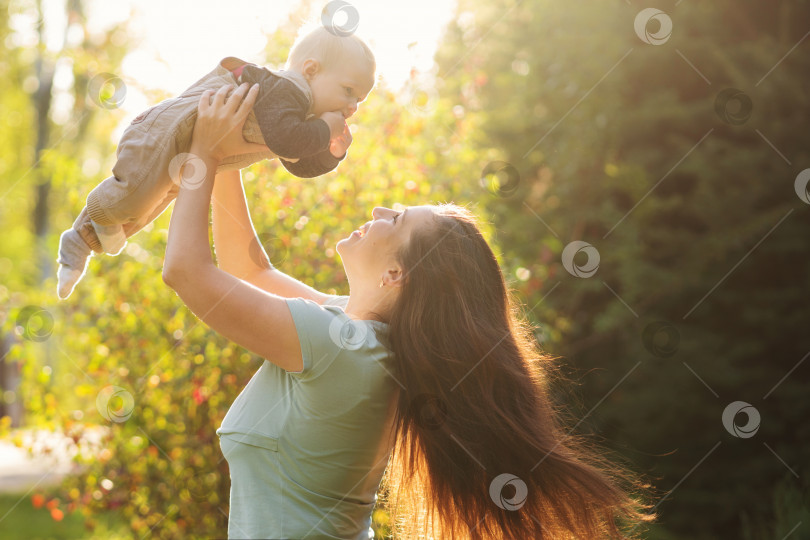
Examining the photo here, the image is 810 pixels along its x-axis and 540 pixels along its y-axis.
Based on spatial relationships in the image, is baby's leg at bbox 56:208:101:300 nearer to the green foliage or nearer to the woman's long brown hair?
the woman's long brown hair

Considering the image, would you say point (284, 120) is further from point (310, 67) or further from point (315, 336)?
point (315, 336)

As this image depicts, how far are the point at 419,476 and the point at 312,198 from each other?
2.09 m

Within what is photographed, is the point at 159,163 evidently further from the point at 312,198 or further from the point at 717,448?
the point at 717,448

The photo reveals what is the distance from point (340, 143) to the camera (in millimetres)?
2090

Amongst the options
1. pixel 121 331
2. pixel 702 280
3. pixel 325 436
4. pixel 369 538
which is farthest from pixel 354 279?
pixel 702 280

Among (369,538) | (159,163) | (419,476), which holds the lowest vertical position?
(369,538)

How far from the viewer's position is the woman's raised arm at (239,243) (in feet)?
7.34

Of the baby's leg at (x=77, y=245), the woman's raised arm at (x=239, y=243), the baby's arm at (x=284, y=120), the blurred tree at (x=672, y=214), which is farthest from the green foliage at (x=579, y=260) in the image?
the baby's arm at (x=284, y=120)

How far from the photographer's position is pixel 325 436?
5.92 ft

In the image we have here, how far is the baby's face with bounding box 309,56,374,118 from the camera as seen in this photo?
81.0 inches

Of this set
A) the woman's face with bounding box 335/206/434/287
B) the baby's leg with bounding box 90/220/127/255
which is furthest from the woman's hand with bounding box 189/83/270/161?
the woman's face with bounding box 335/206/434/287

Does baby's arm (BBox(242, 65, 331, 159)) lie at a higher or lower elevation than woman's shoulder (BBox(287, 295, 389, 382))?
higher

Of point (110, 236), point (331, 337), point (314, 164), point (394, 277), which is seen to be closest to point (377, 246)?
point (394, 277)

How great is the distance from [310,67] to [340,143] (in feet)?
0.75
